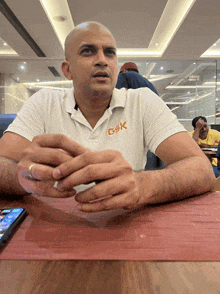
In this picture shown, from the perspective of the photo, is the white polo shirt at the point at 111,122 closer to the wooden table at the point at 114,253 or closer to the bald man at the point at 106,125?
the bald man at the point at 106,125

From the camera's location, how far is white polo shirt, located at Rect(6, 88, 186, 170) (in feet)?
3.09

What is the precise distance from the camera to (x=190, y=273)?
261mm

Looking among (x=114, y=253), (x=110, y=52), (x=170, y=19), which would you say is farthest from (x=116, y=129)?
(x=170, y=19)

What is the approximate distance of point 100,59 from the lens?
3.08ft

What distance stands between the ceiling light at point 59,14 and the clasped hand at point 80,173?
13.2 feet

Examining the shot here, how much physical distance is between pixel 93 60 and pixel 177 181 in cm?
67

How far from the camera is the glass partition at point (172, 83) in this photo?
6.26 metres

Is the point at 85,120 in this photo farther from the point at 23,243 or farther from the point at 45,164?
the point at 23,243

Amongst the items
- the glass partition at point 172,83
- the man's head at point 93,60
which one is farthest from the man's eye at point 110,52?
the glass partition at point 172,83

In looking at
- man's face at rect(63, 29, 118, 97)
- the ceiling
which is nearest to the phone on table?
man's face at rect(63, 29, 118, 97)

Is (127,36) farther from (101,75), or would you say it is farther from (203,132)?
(101,75)

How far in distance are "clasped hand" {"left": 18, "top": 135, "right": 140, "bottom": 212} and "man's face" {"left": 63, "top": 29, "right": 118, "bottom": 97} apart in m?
0.57

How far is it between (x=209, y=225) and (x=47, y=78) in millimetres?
7142

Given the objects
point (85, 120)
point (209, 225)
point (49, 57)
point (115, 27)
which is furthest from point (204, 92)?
point (209, 225)
